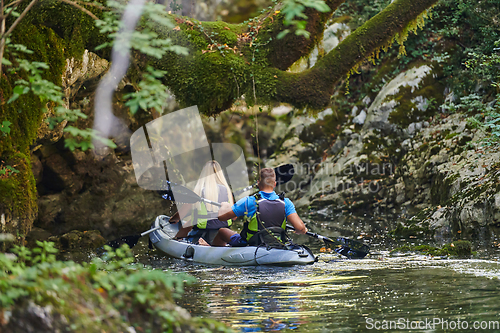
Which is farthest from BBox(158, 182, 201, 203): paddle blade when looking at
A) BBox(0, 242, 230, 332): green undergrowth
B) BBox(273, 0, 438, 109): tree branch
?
BBox(0, 242, 230, 332): green undergrowth

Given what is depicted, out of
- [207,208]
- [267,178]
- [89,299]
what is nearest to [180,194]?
[207,208]

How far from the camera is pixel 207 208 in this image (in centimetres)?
830

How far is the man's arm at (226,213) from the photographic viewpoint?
698 centimetres

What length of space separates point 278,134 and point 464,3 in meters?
10.0

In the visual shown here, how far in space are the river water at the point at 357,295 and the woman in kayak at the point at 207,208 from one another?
133 cm

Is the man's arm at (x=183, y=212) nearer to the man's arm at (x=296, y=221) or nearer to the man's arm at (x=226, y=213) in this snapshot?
the man's arm at (x=226, y=213)

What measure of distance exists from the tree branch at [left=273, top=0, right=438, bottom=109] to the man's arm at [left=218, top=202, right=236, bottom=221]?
2024mm

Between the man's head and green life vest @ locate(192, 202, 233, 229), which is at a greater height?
the man's head

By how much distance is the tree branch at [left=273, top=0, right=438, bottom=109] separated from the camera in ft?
25.4

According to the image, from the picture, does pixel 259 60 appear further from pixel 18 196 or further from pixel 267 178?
pixel 18 196

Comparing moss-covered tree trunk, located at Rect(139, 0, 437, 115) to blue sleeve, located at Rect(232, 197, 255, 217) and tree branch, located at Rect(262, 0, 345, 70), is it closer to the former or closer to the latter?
tree branch, located at Rect(262, 0, 345, 70)

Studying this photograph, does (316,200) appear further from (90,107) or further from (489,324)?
(489,324)

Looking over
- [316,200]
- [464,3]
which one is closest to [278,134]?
[316,200]

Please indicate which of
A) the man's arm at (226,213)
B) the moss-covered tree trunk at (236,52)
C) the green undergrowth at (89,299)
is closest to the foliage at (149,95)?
the green undergrowth at (89,299)
